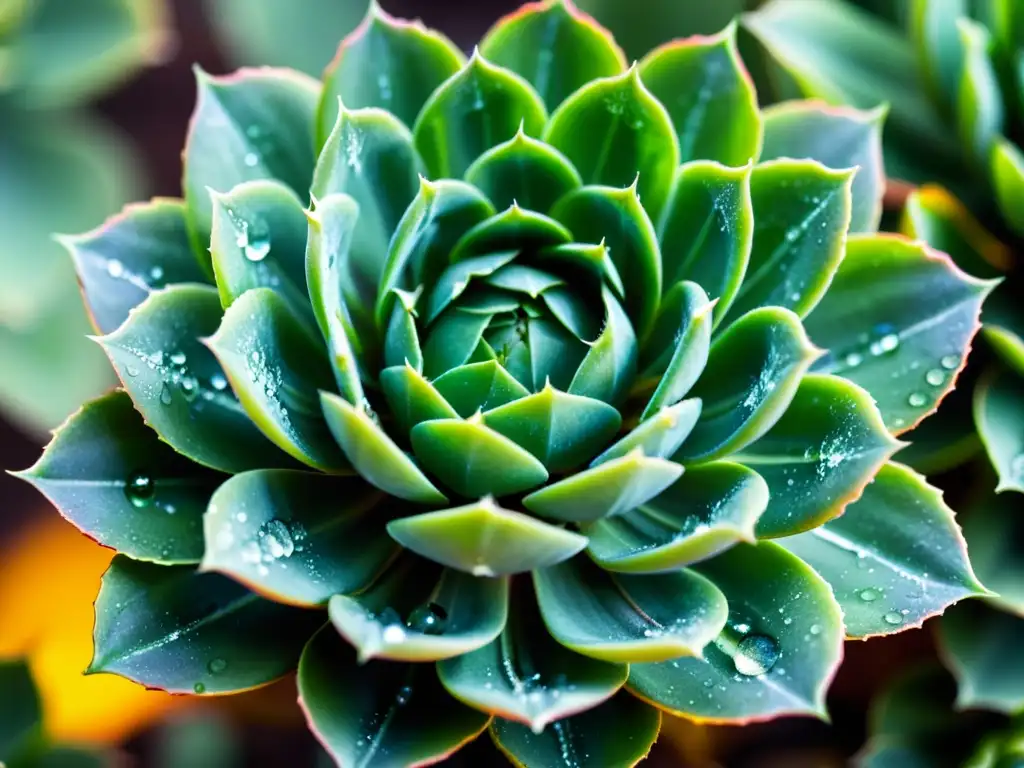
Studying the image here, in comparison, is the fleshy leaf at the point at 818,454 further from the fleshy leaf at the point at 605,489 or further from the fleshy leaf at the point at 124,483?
the fleshy leaf at the point at 124,483

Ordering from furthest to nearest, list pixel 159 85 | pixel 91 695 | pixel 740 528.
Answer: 1. pixel 159 85
2. pixel 91 695
3. pixel 740 528

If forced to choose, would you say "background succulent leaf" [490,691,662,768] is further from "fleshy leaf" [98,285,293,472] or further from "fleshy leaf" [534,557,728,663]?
"fleshy leaf" [98,285,293,472]

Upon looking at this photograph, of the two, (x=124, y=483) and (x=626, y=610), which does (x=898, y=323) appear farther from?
(x=124, y=483)

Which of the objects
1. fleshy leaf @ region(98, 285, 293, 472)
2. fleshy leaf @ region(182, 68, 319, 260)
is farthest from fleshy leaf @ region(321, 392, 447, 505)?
fleshy leaf @ region(182, 68, 319, 260)

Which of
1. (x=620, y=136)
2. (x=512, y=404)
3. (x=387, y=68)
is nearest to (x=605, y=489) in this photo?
(x=512, y=404)

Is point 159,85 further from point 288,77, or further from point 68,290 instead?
point 288,77

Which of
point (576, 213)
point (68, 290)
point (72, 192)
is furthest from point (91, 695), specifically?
point (576, 213)
